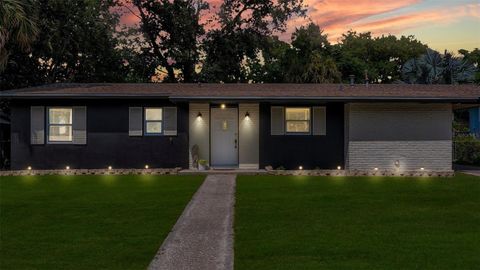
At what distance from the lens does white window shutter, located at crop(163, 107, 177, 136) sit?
22641mm

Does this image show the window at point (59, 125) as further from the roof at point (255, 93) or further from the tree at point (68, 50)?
the tree at point (68, 50)

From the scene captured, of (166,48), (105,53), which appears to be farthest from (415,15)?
(105,53)

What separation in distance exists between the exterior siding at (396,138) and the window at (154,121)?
7.45 m

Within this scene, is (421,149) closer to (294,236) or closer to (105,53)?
(294,236)

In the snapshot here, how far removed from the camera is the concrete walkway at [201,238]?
7.44m

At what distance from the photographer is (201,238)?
9.05 meters

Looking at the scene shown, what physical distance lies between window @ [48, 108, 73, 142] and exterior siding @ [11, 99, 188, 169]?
261mm

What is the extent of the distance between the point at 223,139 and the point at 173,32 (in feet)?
50.0

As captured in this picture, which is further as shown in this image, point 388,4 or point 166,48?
point 166,48

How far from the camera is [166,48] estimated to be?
3688cm

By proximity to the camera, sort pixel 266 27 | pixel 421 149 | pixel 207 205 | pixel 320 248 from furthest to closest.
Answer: pixel 266 27, pixel 421 149, pixel 207 205, pixel 320 248

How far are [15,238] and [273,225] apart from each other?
14.3 ft

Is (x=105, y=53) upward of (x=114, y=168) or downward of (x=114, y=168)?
upward

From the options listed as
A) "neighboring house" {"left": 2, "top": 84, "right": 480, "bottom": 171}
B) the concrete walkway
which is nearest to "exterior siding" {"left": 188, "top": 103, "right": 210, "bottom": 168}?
"neighboring house" {"left": 2, "top": 84, "right": 480, "bottom": 171}
